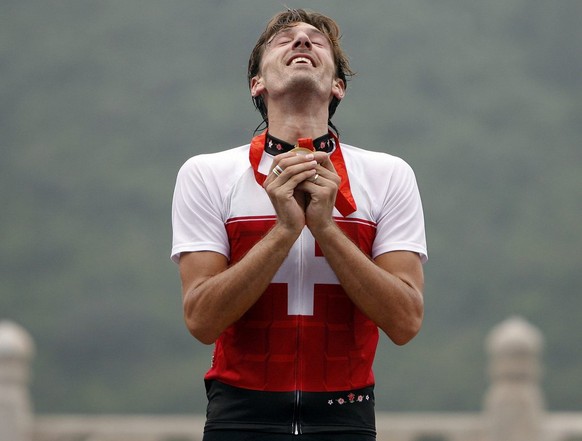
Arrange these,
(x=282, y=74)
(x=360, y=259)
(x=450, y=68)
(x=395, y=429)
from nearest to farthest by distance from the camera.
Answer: (x=360, y=259)
(x=282, y=74)
(x=395, y=429)
(x=450, y=68)

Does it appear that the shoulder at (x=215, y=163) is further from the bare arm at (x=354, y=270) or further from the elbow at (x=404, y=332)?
the elbow at (x=404, y=332)

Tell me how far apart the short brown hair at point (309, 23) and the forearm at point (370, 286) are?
2.15ft

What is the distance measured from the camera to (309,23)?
13.1 feet

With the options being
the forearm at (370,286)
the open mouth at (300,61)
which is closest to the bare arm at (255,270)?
the forearm at (370,286)

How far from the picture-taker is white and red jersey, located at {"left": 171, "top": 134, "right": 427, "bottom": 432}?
11.8ft

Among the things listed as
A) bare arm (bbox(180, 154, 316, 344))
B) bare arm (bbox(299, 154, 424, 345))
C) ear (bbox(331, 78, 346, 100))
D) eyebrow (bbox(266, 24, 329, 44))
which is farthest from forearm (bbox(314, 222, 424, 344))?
eyebrow (bbox(266, 24, 329, 44))

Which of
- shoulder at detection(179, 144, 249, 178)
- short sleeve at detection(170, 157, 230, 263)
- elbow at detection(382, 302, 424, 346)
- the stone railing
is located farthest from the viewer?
the stone railing

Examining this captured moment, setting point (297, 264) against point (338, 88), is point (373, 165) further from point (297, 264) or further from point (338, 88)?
point (297, 264)

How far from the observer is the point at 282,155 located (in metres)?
3.53

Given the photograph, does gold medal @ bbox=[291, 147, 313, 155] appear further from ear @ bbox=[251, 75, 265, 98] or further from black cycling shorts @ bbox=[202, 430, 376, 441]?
black cycling shorts @ bbox=[202, 430, 376, 441]

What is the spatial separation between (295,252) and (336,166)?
307 mm

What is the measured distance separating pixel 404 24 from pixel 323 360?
127 feet

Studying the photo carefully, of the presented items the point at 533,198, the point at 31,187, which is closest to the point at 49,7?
the point at 31,187

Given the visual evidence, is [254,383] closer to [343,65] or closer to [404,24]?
[343,65]
